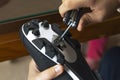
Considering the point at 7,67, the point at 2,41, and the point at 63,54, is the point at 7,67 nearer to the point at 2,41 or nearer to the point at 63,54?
the point at 2,41

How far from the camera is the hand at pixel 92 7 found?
399mm

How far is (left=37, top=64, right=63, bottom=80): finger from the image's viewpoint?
396mm

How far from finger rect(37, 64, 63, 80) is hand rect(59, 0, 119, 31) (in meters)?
0.07

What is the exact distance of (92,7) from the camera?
0.41 metres

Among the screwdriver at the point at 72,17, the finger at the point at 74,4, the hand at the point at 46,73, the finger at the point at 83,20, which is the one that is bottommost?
the hand at the point at 46,73

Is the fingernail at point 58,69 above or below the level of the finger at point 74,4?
below

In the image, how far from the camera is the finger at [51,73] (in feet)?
1.30

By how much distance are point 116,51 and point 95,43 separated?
1.00 feet

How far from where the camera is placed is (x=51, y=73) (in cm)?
42

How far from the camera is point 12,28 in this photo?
50 centimetres

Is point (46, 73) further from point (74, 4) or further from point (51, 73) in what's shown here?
point (74, 4)

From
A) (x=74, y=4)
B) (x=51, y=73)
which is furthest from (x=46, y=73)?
(x=74, y=4)

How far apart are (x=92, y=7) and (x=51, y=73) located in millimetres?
119

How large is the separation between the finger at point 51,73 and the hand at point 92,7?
2.7 inches
